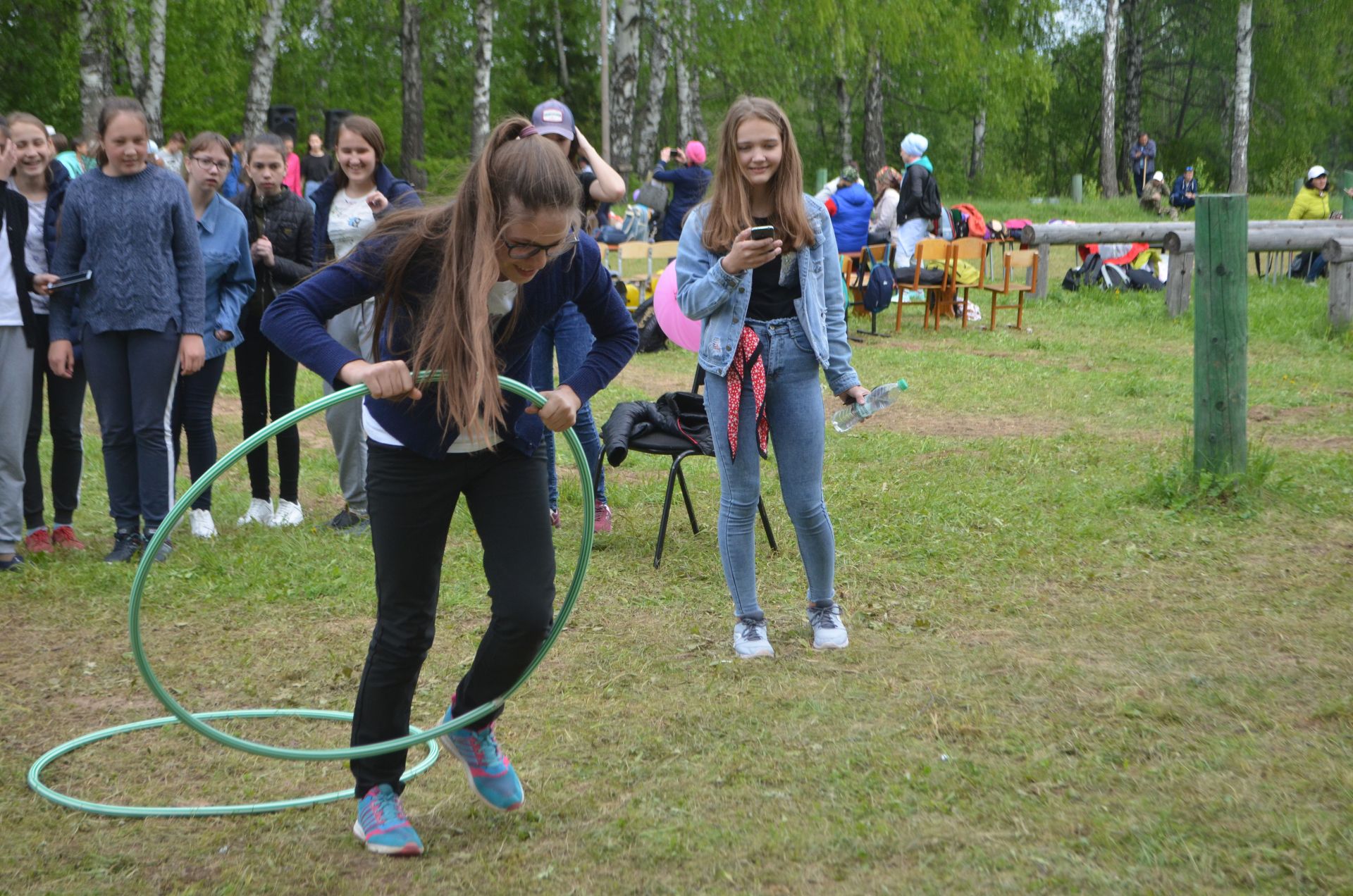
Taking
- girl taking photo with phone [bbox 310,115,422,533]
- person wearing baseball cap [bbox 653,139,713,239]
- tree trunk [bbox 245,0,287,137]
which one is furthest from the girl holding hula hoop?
tree trunk [bbox 245,0,287,137]

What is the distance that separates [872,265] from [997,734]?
32.7 feet

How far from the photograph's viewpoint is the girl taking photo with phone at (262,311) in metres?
6.35

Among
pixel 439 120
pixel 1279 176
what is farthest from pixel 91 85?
pixel 1279 176

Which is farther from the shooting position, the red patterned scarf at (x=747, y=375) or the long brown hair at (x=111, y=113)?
the long brown hair at (x=111, y=113)

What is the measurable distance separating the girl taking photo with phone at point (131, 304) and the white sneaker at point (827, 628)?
3.01 m

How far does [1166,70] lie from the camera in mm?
45969

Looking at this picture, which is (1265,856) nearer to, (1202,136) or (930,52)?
(930,52)

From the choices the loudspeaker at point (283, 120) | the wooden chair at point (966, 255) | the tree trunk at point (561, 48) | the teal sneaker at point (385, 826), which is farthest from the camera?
the tree trunk at point (561, 48)

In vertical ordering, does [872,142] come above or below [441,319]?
above

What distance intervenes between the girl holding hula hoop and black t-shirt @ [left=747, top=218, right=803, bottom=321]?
3.81ft

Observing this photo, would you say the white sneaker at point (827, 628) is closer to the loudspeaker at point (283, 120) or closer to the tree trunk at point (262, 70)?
the loudspeaker at point (283, 120)

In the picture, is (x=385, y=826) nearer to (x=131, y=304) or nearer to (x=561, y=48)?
(x=131, y=304)

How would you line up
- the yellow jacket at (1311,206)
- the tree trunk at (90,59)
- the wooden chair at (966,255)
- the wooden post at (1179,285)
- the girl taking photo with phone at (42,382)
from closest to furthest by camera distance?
the girl taking photo with phone at (42,382) → the wooden chair at (966,255) → the wooden post at (1179,285) → the tree trunk at (90,59) → the yellow jacket at (1311,206)

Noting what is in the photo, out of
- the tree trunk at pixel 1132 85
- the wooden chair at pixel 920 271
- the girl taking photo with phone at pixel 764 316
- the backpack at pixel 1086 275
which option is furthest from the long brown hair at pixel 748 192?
the tree trunk at pixel 1132 85
